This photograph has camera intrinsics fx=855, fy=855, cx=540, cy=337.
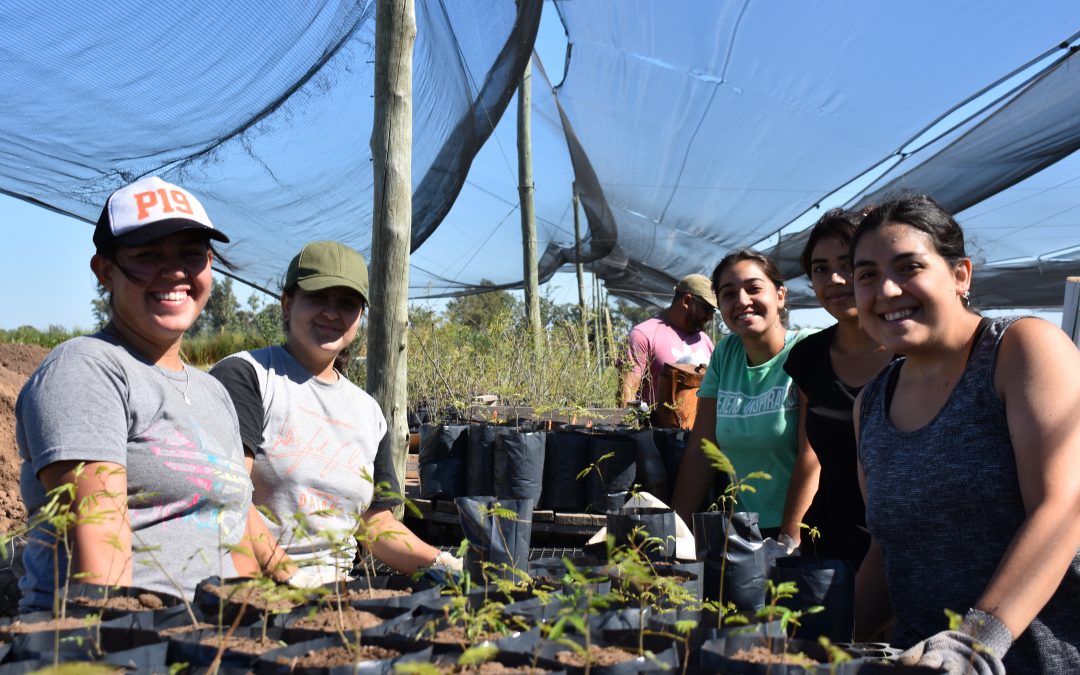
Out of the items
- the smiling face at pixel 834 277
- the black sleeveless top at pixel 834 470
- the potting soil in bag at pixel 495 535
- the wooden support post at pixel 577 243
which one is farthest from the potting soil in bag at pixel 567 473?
the wooden support post at pixel 577 243

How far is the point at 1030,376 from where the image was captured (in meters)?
1.35

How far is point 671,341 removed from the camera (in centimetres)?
477

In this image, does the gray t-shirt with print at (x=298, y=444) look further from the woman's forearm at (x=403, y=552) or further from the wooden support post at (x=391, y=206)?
the wooden support post at (x=391, y=206)

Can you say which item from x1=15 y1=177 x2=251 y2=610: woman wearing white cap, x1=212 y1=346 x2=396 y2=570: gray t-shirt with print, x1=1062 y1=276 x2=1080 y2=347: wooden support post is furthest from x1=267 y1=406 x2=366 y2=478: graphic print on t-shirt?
x1=1062 y1=276 x2=1080 y2=347: wooden support post

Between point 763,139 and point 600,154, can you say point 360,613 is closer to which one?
point 763,139

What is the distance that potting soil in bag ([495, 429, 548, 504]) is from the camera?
144 inches

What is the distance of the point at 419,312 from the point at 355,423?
13.1 ft

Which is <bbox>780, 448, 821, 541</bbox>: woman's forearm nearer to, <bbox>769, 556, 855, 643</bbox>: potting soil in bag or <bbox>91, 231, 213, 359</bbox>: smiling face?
<bbox>769, 556, 855, 643</bbox>: potting soil in bag

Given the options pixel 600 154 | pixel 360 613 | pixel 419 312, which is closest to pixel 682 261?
pixel 600 154

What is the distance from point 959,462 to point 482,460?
2.57 m

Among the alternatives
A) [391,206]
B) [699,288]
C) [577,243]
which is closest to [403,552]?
[391,206]

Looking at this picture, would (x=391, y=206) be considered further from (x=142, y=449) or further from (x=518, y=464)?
(x=142, y=449)

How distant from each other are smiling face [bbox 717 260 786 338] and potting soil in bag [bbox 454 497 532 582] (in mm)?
1289

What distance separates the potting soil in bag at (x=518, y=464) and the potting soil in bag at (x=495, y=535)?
1.93 metres
